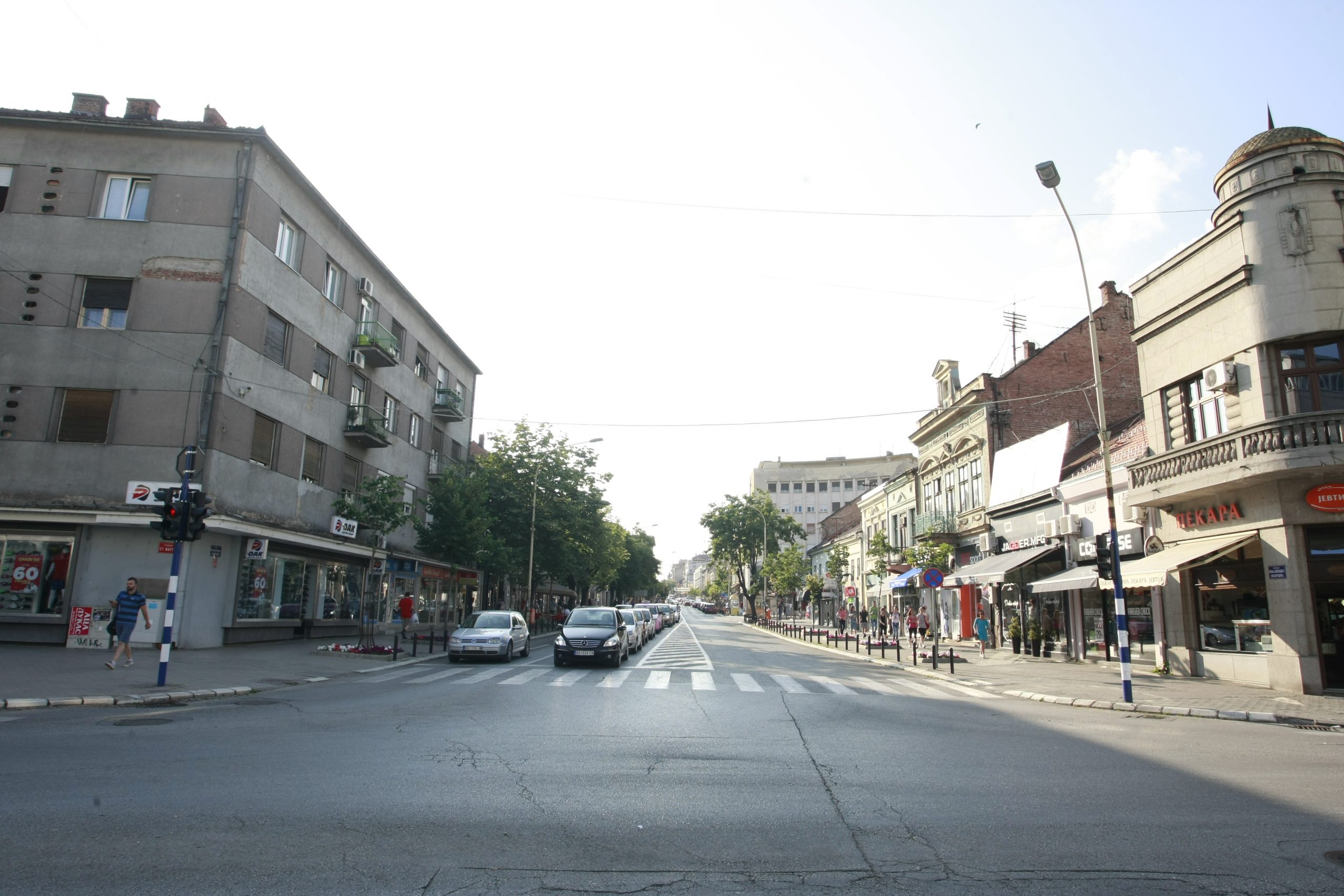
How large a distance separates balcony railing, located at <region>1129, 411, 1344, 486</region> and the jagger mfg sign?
952 mm

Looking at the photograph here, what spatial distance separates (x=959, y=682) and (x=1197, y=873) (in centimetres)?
1476

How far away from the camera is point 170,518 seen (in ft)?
47.9

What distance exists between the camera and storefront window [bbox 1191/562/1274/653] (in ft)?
57.1

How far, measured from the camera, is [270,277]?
25562mm

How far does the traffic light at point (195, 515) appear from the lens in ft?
48.3

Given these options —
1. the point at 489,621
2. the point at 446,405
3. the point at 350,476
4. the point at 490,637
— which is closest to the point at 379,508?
the point at 489,621

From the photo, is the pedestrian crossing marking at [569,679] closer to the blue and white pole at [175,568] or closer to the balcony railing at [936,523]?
the blue and white pole at [175,568]

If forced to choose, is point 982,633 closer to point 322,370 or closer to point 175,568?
point 175,568

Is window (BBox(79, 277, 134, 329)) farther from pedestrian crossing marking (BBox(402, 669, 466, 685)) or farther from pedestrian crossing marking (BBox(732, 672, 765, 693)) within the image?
pedestrian crossing marking (BBox(732, 672, 765, 693))

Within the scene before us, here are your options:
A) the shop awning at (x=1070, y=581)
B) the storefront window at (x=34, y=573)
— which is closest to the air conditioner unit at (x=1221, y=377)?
the shop awning at (x=1070, y=581)

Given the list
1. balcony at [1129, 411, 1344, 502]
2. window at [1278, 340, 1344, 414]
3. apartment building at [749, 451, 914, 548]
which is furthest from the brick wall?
apartment building at [749, 451, 914, 548]

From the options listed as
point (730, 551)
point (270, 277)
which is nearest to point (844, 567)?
point (730, 551)

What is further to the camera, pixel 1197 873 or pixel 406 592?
pixel 406 592

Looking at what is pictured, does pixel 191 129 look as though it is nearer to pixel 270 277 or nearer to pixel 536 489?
pixel 270 277
